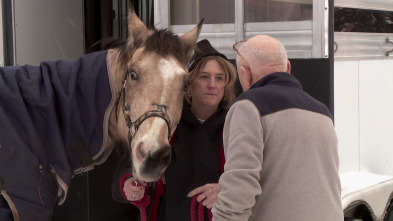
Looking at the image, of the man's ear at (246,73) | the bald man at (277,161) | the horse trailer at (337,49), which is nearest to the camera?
the bald man at (277,161)

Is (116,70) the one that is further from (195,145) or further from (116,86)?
(195,145)

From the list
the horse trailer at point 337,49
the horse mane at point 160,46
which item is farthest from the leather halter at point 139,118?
the horse trailer at point 337,49

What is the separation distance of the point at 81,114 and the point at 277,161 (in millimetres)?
1078

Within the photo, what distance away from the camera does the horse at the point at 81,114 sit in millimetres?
2273

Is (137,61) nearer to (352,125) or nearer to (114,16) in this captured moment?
(352,125)

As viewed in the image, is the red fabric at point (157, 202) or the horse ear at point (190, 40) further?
the horse ear at point (190, 40)

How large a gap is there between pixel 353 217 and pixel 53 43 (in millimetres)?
2817

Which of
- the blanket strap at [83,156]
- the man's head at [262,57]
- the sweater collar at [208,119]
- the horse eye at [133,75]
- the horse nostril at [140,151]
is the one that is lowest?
the blanket strap at [83,156]

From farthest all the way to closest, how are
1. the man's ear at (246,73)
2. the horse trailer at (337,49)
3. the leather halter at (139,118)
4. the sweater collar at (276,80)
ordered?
1. the horse trailer at (337,49)
2. the leather halter at (139,118)
3. the man's ear at (246,73)
4. the sweater collar at (276,80)

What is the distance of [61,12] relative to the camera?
4.48 metres

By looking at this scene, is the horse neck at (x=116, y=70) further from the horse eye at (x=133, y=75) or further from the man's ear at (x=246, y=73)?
the man's ear at (x=246, y=73)

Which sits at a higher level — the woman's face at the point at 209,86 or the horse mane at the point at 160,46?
the horse mane at the point at 160,46

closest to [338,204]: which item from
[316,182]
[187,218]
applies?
[316,182]

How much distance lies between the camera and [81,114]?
2.49 metres
